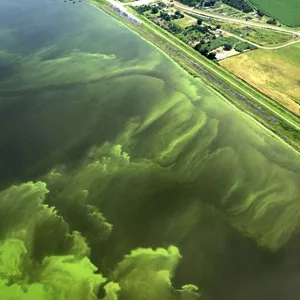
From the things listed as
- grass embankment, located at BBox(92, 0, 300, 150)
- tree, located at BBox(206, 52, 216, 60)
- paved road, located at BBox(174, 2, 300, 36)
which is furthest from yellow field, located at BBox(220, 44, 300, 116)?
paved road, located at BBox(174, 2, 300, 36)

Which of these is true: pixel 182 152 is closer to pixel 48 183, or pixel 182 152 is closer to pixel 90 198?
pixel 90 198

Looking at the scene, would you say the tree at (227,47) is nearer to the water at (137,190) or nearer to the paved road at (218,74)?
the paved road at (218,74)

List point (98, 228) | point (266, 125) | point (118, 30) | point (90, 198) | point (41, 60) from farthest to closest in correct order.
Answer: point (118, 30) < point (41, 60) < point (266, 125) < point (90, 198) < point (98, 228)

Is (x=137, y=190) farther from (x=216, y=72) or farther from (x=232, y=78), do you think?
(x=216, y=72)

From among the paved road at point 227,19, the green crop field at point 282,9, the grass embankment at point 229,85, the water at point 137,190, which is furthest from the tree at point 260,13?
the water at point 137,190

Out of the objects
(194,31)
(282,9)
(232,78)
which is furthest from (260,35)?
(232,78)

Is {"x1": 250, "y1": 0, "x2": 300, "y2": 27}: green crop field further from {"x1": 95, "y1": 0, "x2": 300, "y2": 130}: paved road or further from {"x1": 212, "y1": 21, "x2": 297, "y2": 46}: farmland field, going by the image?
{"x1": 95, "y1": 0, "x2": 300, "y2": 130}: paved road

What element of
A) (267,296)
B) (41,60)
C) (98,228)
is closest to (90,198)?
(98,228)
